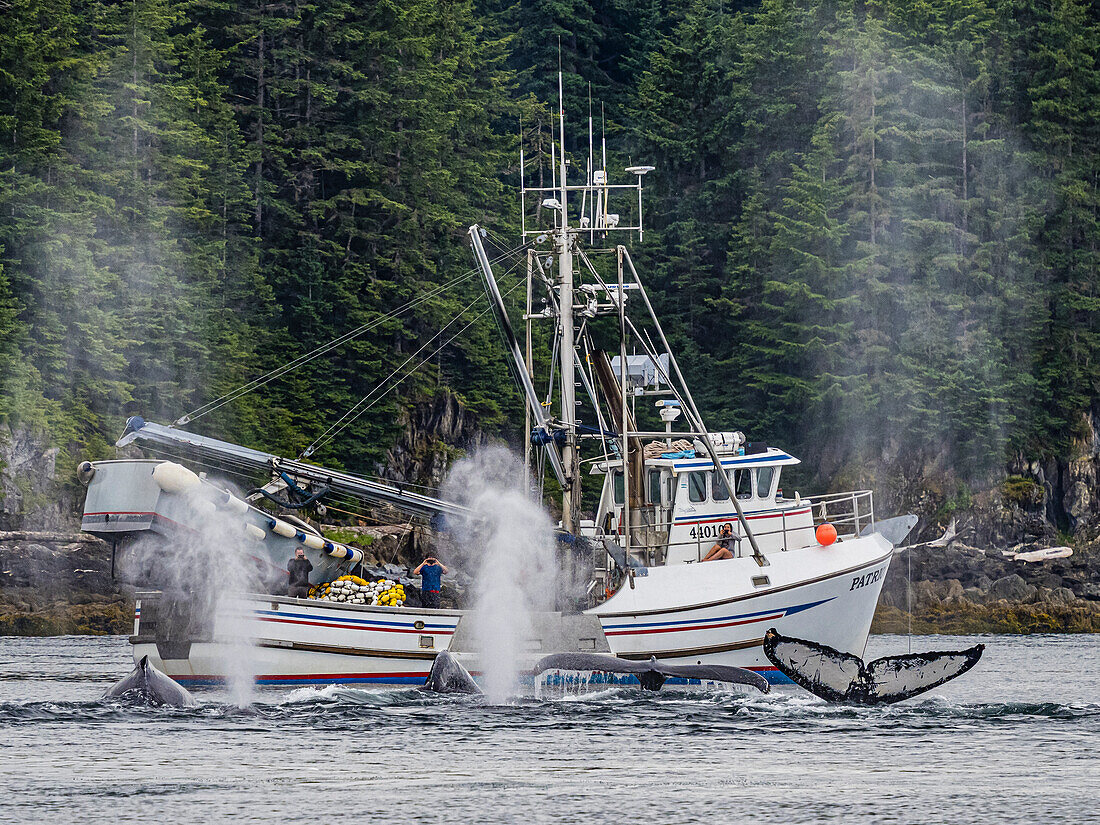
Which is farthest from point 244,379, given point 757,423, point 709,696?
point 709,696

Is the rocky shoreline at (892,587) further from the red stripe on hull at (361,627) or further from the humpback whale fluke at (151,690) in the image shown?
the humpback whale fluke at (151,690)

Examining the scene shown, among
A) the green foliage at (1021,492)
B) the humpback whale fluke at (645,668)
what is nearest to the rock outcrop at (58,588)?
the humpback whale fluke at (645,668)

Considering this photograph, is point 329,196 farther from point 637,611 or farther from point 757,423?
point 637,611

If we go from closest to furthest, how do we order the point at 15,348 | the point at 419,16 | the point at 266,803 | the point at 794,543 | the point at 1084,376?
1. the point at 266,803
2. the point at 794,543
3. the point at 15,348
4. the point at 1084,376
5. the point at 419,16

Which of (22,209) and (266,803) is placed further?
(22,209)

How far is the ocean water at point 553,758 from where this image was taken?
21.6 meters

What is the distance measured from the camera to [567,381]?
1389 inches

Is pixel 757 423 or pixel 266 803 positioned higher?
pixel 757 423

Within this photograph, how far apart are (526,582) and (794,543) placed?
232 inches

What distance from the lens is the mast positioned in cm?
3484

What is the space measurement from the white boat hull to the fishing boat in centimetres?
3

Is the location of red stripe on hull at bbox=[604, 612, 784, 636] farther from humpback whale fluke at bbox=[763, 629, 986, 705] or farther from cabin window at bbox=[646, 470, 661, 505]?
cabin window at bbox=[646, 470, 661, 505]

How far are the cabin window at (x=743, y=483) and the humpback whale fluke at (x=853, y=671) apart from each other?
4891mm

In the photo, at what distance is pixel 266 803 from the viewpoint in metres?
21.9
